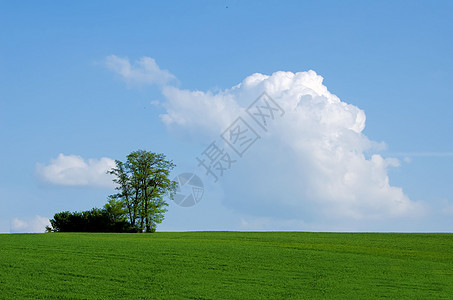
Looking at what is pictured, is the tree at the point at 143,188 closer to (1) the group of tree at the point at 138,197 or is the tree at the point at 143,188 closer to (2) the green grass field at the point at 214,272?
(1) the group of tree at the point at 138,197

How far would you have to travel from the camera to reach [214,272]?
57.3 feet

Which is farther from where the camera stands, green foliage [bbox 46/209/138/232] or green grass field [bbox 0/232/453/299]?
green foliage [bbox 46/209/138/232]

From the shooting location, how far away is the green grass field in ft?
48.3

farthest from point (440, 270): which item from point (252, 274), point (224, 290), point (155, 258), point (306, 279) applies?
point (155, 258)

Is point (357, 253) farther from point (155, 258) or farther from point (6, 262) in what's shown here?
point (6, 262)

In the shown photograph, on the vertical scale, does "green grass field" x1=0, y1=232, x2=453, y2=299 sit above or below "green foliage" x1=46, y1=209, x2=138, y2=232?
below

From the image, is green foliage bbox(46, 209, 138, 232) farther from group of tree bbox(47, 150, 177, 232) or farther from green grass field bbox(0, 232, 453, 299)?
green grass field bbox(0, 232, 453, 299)

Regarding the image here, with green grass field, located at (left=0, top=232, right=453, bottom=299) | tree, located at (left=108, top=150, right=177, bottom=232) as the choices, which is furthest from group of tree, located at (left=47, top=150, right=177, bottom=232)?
green grass field, located at (left=0, top=232, right=453, bottom=299)

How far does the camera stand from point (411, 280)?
55.6 feet

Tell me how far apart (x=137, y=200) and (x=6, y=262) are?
3406 centimetres

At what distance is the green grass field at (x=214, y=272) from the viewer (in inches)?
579

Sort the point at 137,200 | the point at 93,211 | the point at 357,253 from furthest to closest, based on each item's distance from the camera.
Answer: the point at 137,200, the point at 93,211, the point at 357,253

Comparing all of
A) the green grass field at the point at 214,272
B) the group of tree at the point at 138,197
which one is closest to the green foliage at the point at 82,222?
the group of tree at the point at 138,197

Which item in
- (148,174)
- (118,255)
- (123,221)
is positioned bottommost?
(118,255)
